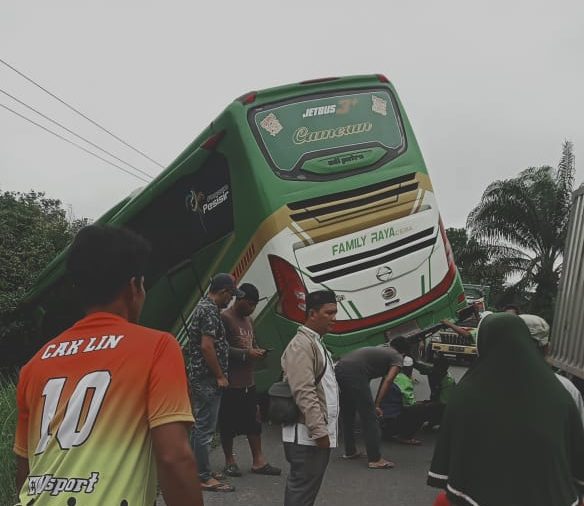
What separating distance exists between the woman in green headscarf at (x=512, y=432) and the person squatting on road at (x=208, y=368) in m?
2.84

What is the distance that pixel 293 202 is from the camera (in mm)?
6656

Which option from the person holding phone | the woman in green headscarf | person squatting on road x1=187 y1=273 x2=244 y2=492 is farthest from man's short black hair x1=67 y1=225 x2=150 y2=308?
the person holding phone

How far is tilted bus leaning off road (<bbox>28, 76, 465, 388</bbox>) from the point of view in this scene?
661 cm

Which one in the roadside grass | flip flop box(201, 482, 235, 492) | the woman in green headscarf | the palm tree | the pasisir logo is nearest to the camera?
the woman in green headscarf

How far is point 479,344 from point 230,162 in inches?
196

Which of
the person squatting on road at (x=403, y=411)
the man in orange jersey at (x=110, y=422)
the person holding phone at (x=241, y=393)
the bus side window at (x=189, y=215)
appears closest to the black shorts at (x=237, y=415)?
the person holding phone at (x=241, y=393)

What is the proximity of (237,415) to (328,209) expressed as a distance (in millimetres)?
2387

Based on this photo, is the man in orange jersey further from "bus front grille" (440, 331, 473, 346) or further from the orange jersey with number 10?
"bus front grille" (440, 331, 473, 346)

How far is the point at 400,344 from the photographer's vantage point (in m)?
6.71

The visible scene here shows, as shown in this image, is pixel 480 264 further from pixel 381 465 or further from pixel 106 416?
pixel 106 416

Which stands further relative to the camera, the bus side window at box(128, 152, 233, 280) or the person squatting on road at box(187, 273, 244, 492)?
the bus side window at box(128, 152, 233, 280)

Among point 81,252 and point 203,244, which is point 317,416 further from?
point 203,244

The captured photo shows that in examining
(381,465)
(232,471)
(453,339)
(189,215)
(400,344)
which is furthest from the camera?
(453,339)

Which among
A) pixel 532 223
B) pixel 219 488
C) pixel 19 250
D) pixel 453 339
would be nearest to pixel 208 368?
pixel 219 488
